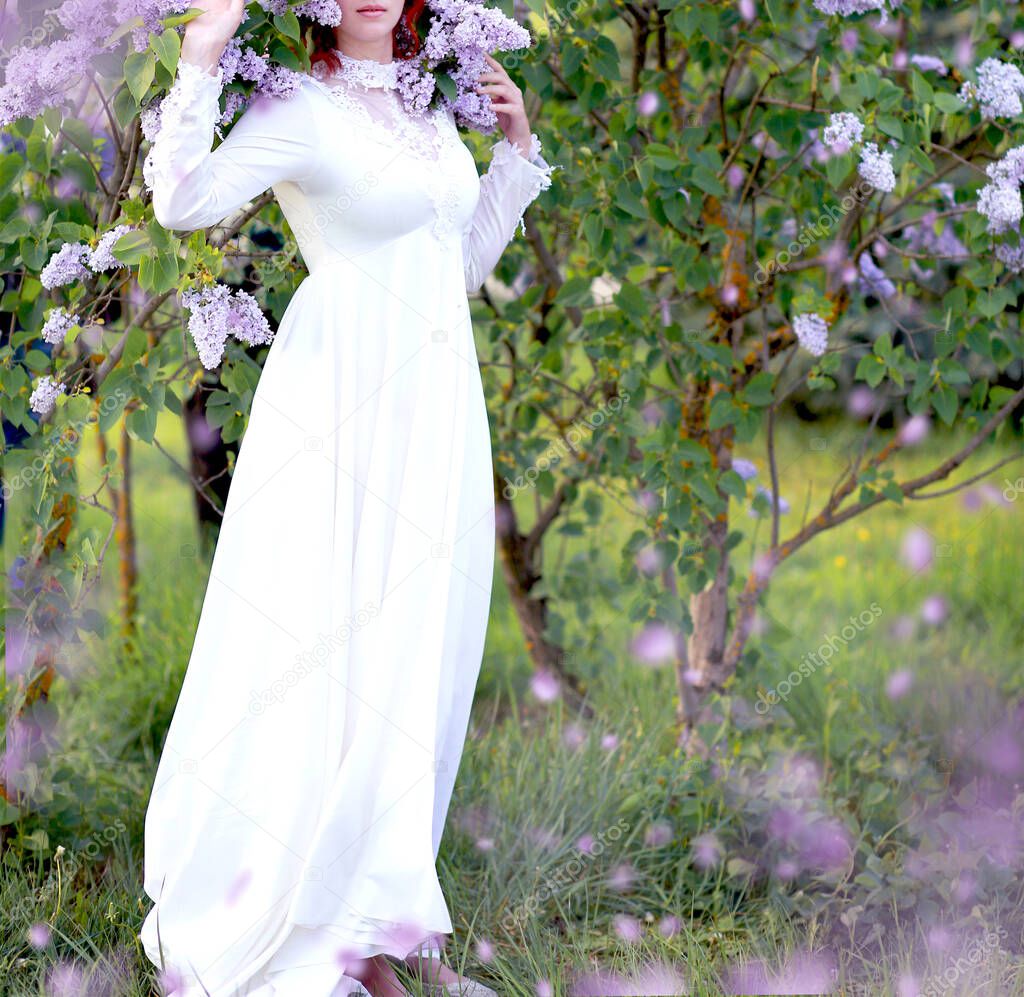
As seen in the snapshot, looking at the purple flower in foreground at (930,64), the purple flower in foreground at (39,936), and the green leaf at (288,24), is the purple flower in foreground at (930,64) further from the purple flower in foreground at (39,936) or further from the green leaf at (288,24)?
the purple flower in foreground at (39,936)

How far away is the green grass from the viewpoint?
2.36m

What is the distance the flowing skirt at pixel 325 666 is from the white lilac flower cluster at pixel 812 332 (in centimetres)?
101

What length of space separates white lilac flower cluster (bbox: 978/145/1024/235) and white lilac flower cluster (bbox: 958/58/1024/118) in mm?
90

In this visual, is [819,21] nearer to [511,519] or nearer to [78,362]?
[511,519]

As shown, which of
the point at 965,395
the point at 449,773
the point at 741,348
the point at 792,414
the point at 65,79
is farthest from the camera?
the point at 792,414

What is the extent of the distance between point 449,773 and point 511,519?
1362 millimetres

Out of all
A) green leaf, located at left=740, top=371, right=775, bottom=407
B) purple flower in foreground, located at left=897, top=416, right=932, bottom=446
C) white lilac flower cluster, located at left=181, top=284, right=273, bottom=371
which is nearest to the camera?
white lilac flower cluster, located at left=181, top=284, right=273, bottom=371

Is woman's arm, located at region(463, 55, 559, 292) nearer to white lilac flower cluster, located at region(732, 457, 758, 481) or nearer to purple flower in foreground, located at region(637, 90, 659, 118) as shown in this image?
purple flower in foreground, located at region(637, 90, 659, 118)

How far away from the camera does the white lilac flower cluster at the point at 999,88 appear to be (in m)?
2.52

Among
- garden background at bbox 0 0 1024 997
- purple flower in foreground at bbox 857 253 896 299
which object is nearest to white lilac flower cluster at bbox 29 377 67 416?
garden background at bbox 0 0 1024 997

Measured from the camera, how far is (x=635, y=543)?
3.04 metres

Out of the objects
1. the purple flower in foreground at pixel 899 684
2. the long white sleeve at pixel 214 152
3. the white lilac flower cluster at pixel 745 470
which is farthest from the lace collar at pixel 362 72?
the purple flower in foreground at pixel 899 684

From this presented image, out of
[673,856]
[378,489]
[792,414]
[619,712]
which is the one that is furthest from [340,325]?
[792,414]

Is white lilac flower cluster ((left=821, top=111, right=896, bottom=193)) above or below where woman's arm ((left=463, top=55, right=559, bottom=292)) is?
below
